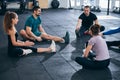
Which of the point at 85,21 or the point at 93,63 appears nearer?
the point at 93,63

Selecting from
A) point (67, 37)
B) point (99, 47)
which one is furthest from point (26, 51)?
point (99, 47)

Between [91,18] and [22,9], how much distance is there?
264 inches

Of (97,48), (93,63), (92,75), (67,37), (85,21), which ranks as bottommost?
(92,75)

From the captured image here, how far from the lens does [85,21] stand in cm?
742

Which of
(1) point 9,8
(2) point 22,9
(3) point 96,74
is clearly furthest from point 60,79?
(1) point 9,8

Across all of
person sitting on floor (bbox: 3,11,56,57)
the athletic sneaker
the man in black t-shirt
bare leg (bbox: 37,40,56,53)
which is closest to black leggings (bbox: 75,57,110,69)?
bare leg (bbox: 37,40,56,53)

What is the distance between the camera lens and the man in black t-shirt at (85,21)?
7255 mm

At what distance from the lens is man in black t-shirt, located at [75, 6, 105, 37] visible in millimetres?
7255

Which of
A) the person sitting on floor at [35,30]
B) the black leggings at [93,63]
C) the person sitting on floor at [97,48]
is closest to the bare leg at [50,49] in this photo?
the person sitting on floor at [35,30]

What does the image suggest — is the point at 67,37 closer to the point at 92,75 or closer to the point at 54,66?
the point at 54,66

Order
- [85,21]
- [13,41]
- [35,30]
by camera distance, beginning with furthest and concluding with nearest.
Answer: [85,21] < [35,30] < [13,41]

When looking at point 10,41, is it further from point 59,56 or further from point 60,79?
point 60,79

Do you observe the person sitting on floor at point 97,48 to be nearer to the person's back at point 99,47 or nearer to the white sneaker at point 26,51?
the person's back at point 99,47

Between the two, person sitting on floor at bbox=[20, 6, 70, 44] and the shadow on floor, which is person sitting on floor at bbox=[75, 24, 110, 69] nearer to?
the shadow on floor
